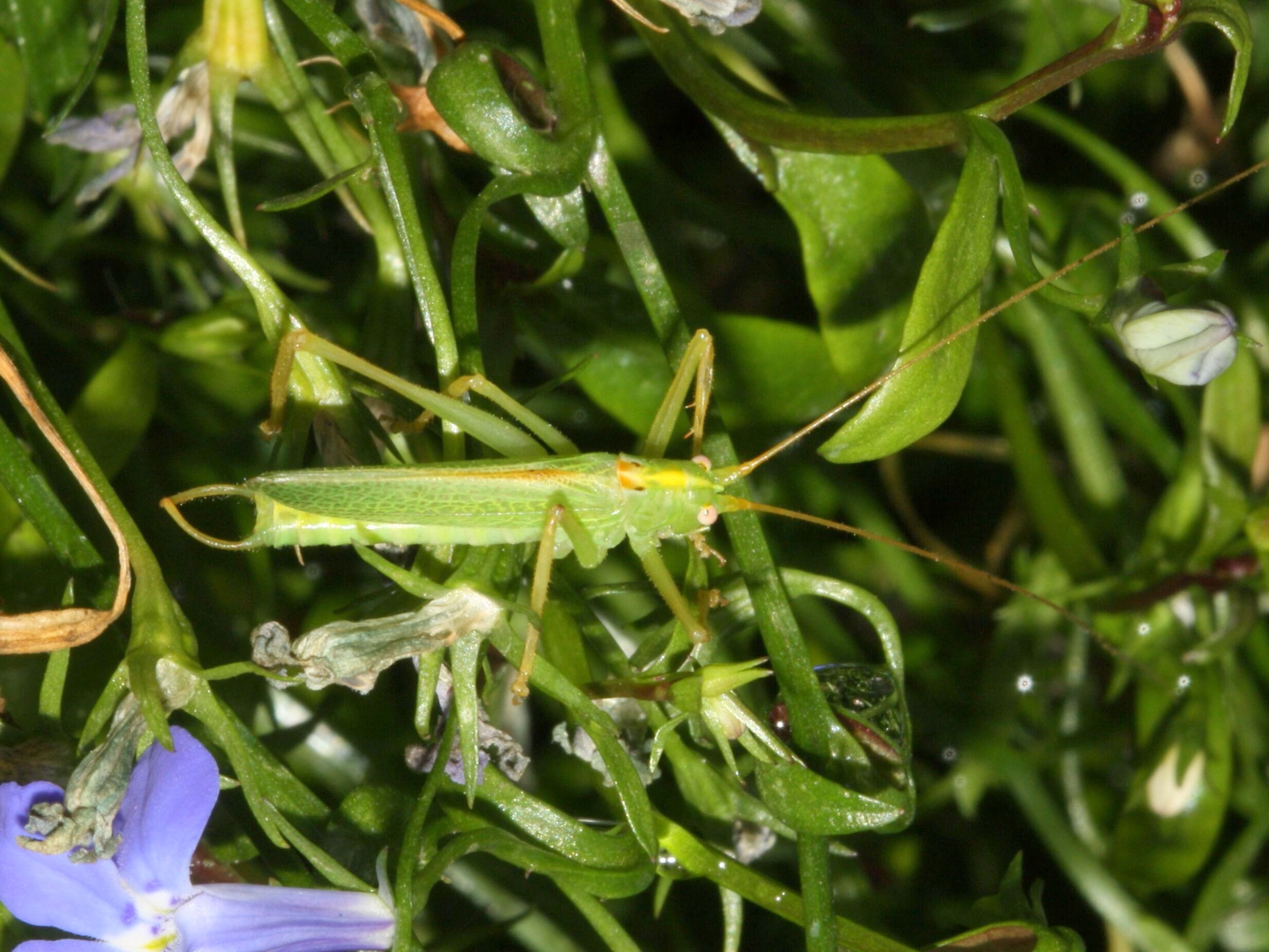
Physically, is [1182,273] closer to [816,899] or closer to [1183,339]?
[1183,339]

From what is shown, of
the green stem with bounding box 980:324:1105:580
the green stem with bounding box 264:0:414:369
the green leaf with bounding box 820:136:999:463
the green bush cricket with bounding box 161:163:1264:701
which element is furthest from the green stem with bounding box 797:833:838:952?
the green stem with bounding box 980:324:1105:580

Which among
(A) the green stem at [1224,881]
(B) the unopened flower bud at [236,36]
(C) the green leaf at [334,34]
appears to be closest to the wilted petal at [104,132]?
(B) the unopened flower bud at [236,36]

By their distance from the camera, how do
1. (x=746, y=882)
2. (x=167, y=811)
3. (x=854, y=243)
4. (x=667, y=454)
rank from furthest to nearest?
(x=667, y=454)
(x=854, y=243)
(x=746, y=882)
(x=167, y=811)

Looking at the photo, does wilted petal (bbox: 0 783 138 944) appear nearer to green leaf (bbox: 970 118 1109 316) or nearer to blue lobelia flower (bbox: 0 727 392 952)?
blue lobelia flower (bbox: 0 727 392 952)

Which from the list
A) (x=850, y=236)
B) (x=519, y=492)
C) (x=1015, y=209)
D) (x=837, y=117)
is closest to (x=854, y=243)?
(x=850, y=236)

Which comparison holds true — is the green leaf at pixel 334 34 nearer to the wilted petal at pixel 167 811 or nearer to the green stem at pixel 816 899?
the wilted petal at pixel 167 811

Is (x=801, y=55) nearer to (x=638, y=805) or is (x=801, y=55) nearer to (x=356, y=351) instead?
(x=356, y=351)

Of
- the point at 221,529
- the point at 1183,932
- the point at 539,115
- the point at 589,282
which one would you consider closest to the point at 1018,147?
the point at 589,282
